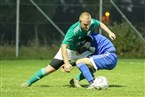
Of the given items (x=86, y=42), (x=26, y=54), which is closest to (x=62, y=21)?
(x=26, y=54)

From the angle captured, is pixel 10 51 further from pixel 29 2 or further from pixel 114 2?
pixel 114 2

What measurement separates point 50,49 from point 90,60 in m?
15.8

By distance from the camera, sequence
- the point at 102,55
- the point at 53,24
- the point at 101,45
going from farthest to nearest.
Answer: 1. the point at 53,24
2. the point at 101,45
3. the point at 102,55

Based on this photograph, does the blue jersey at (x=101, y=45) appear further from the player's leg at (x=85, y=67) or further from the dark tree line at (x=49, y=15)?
the dark tree line at (x=49, y=15)

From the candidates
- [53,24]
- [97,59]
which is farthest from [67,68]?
[53,24]

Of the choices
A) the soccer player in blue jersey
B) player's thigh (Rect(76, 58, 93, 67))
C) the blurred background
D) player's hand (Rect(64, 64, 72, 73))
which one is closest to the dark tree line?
the blurred background

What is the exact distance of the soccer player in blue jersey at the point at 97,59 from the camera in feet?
34.1

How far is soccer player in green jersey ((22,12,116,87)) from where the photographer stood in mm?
10133

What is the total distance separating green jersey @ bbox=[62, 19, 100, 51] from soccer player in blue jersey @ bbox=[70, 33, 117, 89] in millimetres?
179

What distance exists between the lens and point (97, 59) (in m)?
10.5

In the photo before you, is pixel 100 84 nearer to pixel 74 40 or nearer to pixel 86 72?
pixel 86 72

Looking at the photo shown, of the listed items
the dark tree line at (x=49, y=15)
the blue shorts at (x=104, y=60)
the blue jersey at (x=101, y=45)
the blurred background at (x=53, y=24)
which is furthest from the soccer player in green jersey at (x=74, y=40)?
the dark tree line at (x=49, y=15)

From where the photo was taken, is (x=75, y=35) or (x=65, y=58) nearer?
(x=65, y=58)

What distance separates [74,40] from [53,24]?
16201mm
